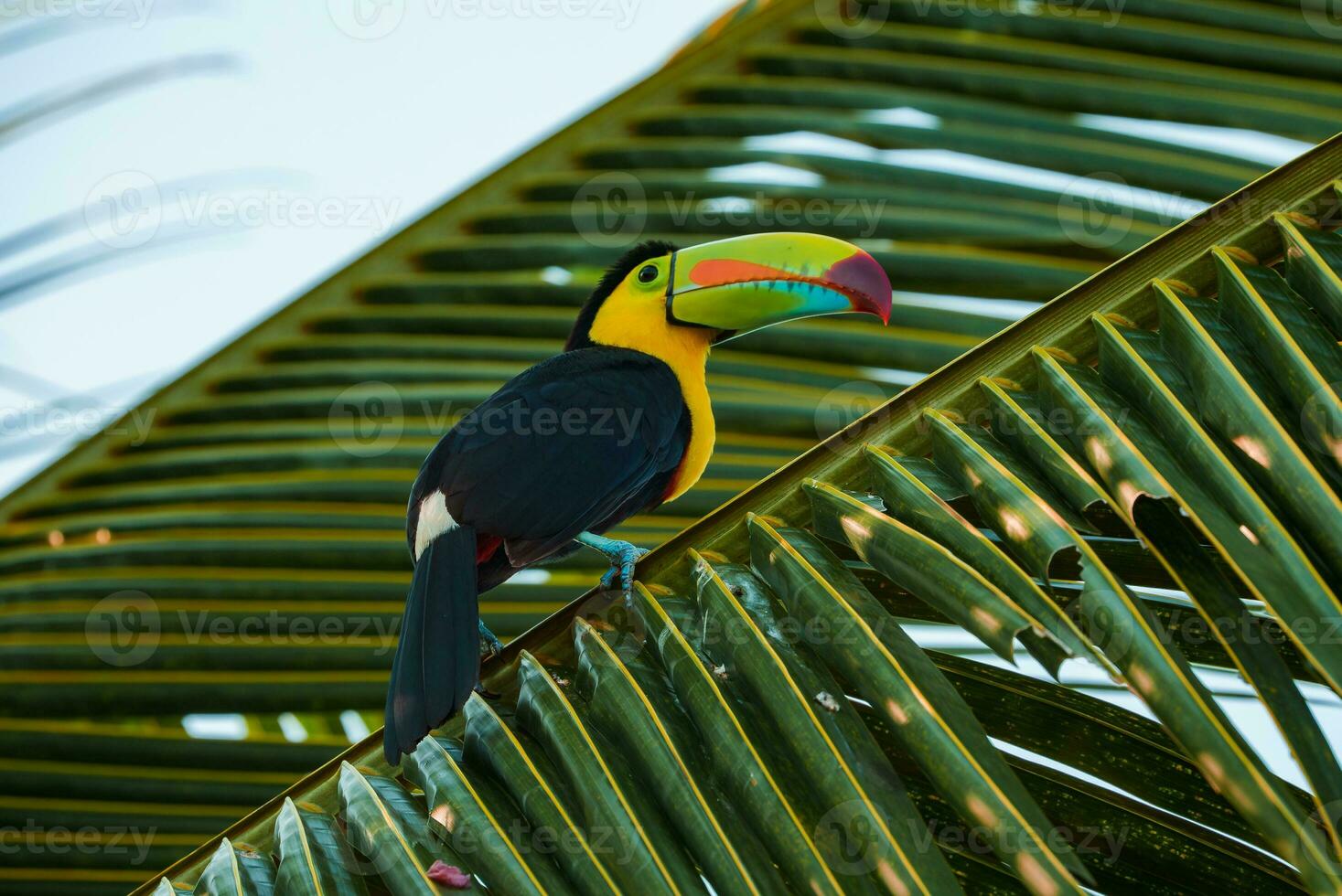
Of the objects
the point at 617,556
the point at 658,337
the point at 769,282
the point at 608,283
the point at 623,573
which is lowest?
the point at 623,573

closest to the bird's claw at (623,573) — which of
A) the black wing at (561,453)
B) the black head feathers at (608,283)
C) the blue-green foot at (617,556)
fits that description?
the blue-green foot at (617,556)

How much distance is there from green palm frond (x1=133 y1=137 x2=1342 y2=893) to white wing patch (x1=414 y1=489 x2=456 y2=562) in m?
0.55

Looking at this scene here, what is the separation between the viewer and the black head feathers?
9.19 feet

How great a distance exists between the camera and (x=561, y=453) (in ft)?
7.73

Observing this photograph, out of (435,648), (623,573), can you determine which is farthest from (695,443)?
(435,648)

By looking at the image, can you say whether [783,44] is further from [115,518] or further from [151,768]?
[151,768]

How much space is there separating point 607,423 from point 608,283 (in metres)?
0.49

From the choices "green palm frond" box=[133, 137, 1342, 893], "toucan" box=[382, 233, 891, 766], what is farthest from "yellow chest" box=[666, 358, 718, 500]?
"green palm frond" box=[133, 137, 1342, 893]

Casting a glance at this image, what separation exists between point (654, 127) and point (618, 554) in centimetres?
116

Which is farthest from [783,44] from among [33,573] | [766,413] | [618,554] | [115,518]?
[33,573]

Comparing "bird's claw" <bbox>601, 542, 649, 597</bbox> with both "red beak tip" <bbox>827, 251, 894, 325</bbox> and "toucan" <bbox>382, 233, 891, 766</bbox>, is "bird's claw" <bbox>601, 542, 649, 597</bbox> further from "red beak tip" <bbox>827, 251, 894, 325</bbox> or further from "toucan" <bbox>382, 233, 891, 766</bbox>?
"red beak tip" <bbox>827, 251, 894, 325</bbox>

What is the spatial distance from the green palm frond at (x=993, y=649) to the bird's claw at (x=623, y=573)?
0.04 meters

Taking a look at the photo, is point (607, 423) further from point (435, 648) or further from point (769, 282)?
point (435, 648)

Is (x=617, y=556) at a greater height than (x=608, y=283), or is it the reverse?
(x=608, y=283)
